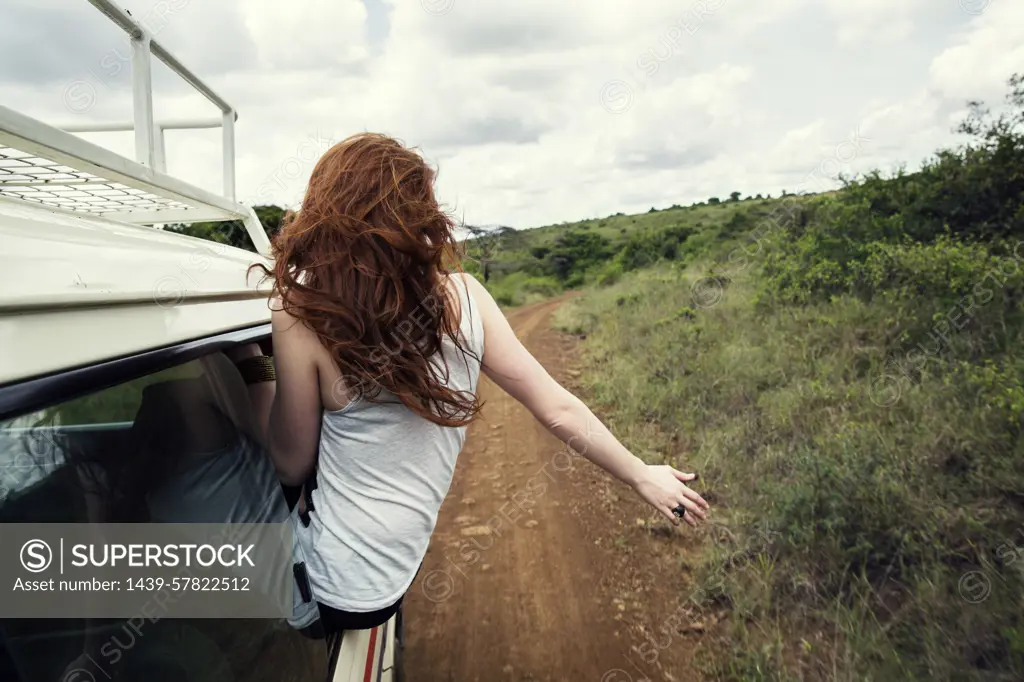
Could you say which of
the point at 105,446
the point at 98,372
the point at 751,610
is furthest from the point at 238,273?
the point at 751,610

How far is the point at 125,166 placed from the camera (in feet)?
4.22

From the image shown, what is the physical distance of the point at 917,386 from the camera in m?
3.93

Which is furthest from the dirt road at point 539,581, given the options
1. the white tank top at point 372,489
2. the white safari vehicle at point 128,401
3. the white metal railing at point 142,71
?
the white metal railing at point 142,71

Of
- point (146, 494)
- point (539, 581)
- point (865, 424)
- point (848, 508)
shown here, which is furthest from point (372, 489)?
point (865, 424)

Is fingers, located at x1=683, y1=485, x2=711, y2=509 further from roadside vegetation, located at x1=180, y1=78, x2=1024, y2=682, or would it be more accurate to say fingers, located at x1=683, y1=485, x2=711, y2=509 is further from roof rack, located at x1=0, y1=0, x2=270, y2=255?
roof rack, located at x1=0, y1=0, x2=270, y2=255

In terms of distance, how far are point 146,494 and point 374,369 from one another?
1.53 feet

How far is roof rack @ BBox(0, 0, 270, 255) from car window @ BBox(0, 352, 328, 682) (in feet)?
1.33

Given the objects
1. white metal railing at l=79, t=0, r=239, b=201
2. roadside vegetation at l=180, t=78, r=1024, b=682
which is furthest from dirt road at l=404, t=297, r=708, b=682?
white metal railing at l=79, t=0, r=239, b=201

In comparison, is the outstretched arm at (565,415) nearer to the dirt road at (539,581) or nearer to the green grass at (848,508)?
the green grass at (848,508)

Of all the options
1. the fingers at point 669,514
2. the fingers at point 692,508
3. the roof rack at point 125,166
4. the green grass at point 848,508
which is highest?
the roof rack at point 125,166

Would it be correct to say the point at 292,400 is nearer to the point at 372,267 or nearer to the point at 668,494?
the point at 372,267

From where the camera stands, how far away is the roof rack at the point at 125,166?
106 cm

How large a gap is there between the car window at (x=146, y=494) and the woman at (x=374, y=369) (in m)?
0.14

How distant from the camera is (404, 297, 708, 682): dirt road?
288 centimetres
